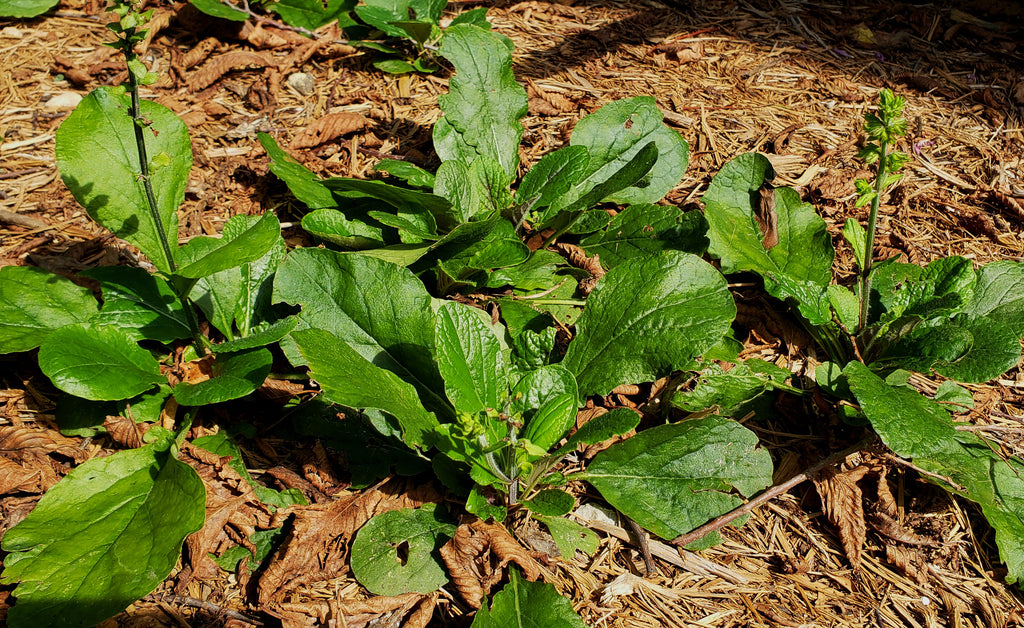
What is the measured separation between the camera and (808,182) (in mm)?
3082

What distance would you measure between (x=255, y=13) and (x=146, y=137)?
56.2 inches

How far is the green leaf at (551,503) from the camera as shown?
1.96 metres

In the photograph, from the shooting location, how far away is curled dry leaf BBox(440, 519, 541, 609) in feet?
6.35

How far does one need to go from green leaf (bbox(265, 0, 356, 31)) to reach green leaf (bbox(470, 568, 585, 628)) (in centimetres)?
291

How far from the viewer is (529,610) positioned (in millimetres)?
1843

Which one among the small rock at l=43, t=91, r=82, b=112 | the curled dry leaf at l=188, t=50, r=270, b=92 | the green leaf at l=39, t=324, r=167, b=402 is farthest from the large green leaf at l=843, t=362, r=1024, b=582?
the small rock at l=43, t=91, r=82, b=112

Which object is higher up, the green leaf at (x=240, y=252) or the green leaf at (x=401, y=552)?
the green leaf at (x=240, y=252)

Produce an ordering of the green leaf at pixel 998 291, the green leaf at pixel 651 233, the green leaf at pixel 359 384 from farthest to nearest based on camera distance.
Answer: the green leaf at pixel 651 233 < the green leaf at pixel 998 291 < the green leaf at pixel 359 384

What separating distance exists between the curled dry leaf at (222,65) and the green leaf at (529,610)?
263 cm

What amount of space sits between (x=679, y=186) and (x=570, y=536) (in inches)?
64.7

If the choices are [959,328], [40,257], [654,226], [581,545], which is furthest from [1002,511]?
[40,257]

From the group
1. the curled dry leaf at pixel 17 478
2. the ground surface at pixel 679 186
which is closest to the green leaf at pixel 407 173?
the ground surface at pixel 679 186

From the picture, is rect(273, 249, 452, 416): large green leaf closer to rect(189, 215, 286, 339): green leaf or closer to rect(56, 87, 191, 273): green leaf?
rect(189, 215, 286, 339): green leaf

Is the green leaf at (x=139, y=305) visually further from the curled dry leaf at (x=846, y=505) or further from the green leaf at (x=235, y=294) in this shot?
the curled dry leaf at (x=846, y=505)
